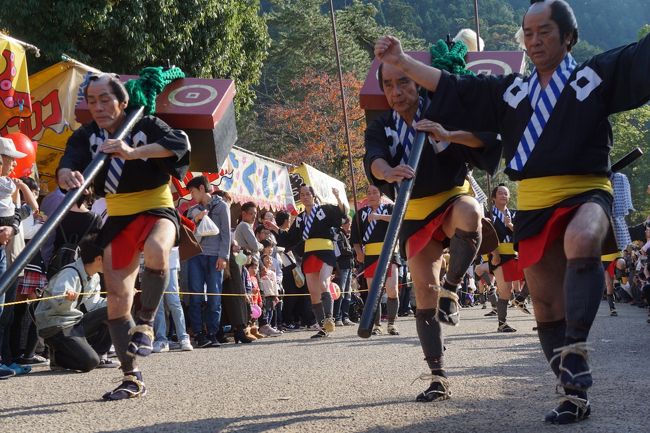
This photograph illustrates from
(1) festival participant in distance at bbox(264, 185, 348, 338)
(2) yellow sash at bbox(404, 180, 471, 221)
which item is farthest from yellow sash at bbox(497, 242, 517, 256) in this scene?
(2) yellow sash at bbox(404, 180, 471, 221)

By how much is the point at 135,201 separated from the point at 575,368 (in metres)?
2.94

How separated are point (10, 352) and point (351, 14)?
4187cm

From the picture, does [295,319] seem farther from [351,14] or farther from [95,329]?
[351,14]

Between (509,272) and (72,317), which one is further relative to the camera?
(509,272)

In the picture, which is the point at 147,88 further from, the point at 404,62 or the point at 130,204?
the point at 404,62

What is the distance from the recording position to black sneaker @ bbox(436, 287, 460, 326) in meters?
4.92

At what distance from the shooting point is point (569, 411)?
3801 mm

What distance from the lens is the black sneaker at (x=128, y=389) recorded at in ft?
17.2

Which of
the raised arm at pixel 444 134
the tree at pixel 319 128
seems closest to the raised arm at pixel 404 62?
the raised arm at pixel 444 134

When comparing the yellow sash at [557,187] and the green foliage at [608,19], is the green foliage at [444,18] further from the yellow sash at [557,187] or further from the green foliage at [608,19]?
the yellow sash at [557,187]

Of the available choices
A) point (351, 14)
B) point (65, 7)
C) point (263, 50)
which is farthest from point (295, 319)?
point (351, 14)

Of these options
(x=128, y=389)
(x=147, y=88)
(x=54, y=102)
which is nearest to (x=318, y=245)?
(x=54, y=102)

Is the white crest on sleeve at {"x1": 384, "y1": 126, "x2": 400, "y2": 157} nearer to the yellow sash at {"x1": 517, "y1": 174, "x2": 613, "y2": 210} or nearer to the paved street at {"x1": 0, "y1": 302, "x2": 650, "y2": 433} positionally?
the yellow sash at {"x1": 517, "y1": 174, "x2": 613, "y2": 210}

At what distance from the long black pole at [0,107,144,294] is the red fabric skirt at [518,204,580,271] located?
7.52 feet
